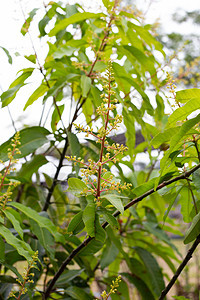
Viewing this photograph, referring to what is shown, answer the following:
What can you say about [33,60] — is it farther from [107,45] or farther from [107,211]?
[107,211]

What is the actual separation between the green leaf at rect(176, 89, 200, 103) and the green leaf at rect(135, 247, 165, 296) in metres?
0.65

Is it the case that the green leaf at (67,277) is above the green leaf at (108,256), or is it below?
below

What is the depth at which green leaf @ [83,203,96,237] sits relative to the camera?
0.42m

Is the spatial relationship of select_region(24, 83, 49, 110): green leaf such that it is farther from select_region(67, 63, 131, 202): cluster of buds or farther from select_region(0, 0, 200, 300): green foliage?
select_region(67, 63, 131, 202): cluster of buds


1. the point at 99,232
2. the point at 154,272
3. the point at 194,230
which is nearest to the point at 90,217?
the point at 99,232

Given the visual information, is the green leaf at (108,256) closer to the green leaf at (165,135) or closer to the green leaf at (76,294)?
the green leaf at (76,294)

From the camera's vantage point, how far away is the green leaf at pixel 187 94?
1.47 ft

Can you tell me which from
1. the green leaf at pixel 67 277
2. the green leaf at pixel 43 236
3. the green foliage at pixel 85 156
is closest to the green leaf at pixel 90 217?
the green foliage at pixel 85 156

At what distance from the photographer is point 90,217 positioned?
428 millimetres

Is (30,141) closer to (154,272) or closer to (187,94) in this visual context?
(187,94)

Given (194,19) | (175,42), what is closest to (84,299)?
(175,42)

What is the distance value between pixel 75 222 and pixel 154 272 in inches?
24.0

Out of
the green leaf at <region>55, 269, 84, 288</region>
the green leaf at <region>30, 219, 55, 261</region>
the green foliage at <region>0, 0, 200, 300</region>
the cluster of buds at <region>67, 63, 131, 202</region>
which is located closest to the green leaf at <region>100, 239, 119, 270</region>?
the green foliage at <region>0, 0, 200, 300</region>

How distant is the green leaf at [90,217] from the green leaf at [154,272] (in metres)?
0.60
